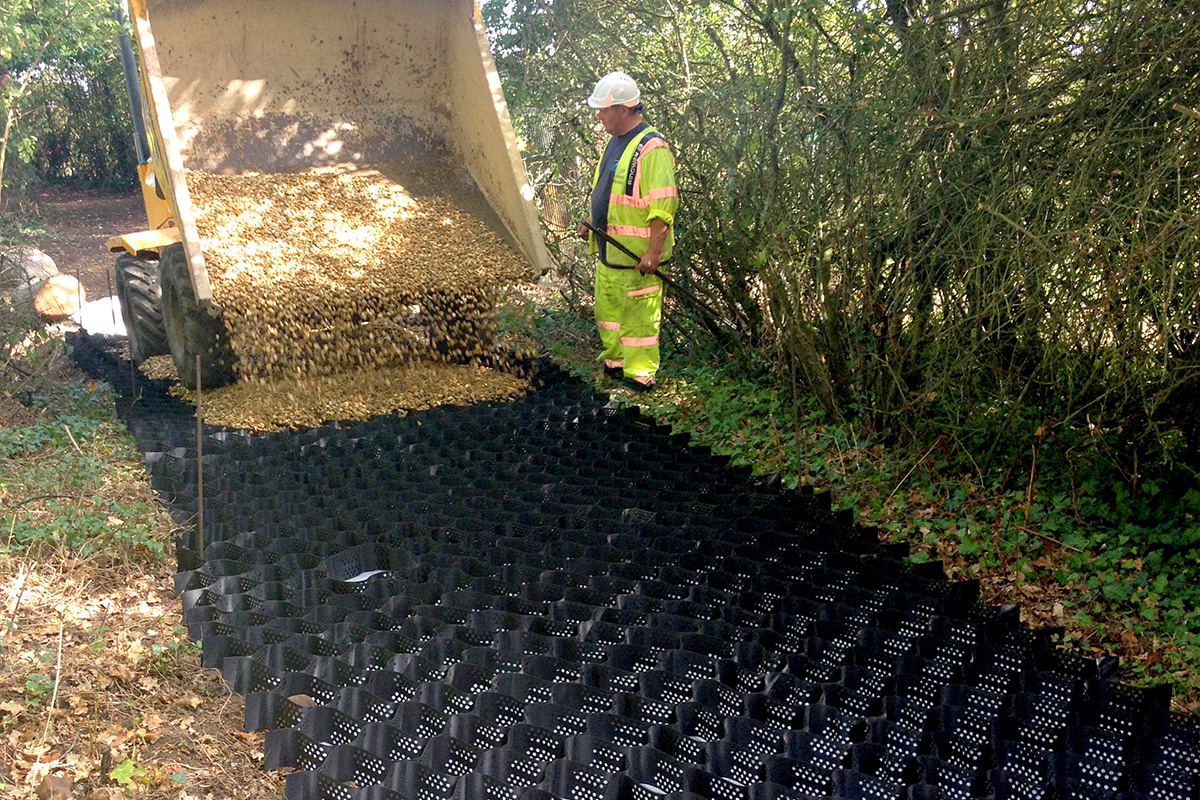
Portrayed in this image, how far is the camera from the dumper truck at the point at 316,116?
612cm

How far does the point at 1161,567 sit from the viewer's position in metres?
3.92

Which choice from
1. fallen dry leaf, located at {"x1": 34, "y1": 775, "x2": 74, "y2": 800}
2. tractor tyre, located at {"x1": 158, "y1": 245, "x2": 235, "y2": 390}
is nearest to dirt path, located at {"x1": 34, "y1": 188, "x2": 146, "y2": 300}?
tractor tyre, located at {"x1": 158, "y1": 245, "x2": 235, "y2": 390}

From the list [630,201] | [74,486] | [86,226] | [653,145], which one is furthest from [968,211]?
[86,226]

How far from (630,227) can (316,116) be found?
2.14 meters

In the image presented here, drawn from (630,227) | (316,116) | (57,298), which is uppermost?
(316,116)

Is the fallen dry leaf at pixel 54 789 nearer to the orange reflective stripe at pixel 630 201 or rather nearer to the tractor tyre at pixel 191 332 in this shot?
the tractor tyre at pixel 191 332

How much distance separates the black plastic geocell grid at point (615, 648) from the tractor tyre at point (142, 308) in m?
2.15

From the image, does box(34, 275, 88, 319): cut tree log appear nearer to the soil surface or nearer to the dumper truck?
the dumper truck

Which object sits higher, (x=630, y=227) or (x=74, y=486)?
(x=630, y=227)

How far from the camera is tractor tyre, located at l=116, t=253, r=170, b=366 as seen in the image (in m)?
Answer: 6.88

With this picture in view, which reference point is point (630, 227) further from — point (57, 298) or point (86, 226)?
point (86, 226)

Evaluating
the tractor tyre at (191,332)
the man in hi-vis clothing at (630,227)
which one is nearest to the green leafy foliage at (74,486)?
the tractor tyre at (191,332)

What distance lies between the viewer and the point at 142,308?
686 centimetres

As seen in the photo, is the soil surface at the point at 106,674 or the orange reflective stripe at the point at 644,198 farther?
the orange reflective stripe at the point at 644,198
